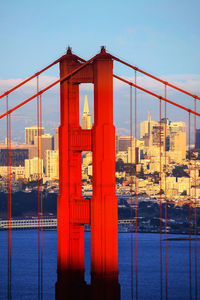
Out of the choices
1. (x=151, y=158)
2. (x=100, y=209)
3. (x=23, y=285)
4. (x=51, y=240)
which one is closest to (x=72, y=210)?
(x=100, y=209)

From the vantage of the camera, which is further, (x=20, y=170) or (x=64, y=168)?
(x=20, y=170)

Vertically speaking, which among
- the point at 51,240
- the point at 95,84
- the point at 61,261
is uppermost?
the point at 95,84

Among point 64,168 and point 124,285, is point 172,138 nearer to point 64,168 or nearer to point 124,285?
point 124,285

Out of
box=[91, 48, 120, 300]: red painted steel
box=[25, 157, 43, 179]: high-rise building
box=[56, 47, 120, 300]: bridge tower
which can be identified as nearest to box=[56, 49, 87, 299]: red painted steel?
box=[56, 47, 120, 300]: bridge tower

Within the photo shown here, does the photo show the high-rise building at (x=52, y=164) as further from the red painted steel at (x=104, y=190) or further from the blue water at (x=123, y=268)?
the red painted steel at (x=104, y=190)

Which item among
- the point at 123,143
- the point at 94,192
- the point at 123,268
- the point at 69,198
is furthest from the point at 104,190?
the point at 123,143

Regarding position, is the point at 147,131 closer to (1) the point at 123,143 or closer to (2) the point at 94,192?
(1) the point at 123,143

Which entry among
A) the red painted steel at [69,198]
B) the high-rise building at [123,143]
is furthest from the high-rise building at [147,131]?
the red painted steel at [69,198]
